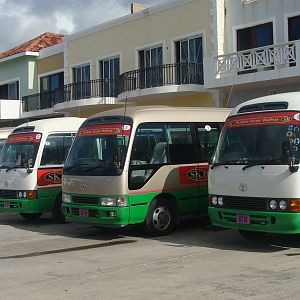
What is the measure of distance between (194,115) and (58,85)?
2060 centimetres

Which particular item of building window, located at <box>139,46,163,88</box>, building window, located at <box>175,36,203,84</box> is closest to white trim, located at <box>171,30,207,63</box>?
building window, located at <box>175,36,203,84</box>

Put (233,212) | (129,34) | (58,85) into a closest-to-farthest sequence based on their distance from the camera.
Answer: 1. (233,212)
2. (129,34)
3. (58,85)

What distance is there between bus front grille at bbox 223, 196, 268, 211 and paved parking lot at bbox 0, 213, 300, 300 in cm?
75

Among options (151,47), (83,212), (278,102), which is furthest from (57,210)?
(151,47)

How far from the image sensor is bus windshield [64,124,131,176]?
10.9m

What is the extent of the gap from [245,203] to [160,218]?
2.39 meters

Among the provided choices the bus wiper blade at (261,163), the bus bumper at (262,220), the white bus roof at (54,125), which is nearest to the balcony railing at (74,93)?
the white bus roof at (54,125)

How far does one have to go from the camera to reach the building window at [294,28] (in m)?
20.0

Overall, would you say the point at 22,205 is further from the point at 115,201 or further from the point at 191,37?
the point at 191,37

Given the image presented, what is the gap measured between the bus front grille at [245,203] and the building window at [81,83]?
18813mm

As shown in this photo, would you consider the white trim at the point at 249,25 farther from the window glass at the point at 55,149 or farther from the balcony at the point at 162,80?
the window glass at the point at 55,149

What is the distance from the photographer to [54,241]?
11.2 metres

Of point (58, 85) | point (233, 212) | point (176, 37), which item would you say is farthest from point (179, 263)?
point (58, 85)

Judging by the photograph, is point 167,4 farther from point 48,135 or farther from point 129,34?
point 48,135
